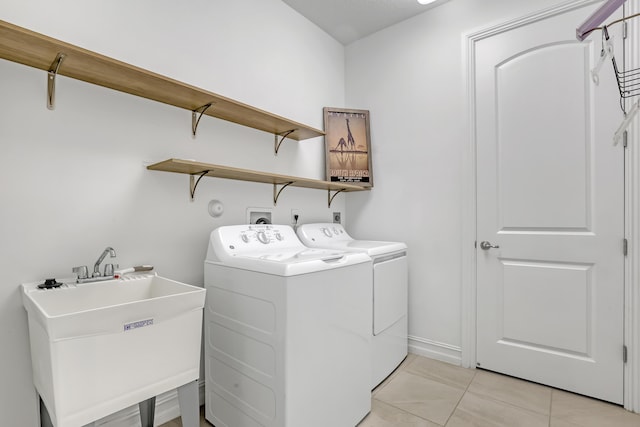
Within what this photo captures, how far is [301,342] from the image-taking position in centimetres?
132

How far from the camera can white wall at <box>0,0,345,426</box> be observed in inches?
48.3

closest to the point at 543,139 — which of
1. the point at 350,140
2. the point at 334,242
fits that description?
the point at 350,140

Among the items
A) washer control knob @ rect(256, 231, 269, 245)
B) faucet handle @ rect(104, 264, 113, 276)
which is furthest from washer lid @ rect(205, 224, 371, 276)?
faucet handle @ rect(104, 264, 113, 276)

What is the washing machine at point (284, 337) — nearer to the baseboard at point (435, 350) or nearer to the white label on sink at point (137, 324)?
the white label on sink at point (137, 324)

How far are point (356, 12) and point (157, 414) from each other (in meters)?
3.04

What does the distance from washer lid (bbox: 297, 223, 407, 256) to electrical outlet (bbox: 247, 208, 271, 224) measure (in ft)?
0.85

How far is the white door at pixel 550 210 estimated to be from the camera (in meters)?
1.80

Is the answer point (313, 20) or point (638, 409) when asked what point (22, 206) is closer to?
point (313, 20)

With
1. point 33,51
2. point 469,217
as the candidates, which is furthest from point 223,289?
point 469,217

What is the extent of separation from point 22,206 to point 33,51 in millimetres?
599

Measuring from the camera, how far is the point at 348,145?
8.87 ft

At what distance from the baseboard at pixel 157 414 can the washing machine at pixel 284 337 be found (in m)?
0.18

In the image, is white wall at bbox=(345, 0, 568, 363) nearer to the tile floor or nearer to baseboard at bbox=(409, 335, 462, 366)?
baseboard at bbox=(409, 335, 462, 366)

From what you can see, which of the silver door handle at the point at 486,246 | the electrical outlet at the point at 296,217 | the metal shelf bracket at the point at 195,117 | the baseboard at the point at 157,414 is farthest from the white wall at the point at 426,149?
the baseboard at the point at 157,414
